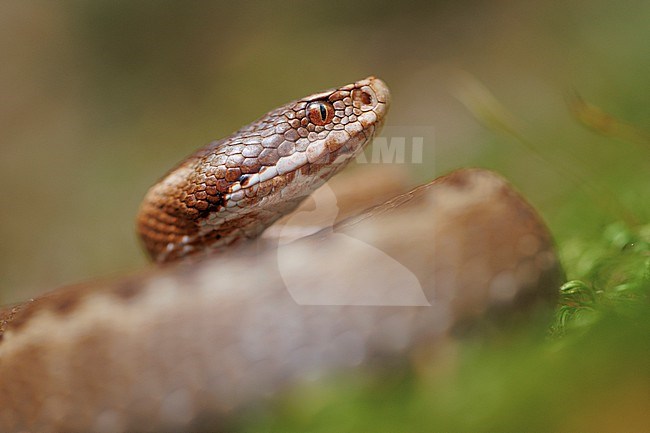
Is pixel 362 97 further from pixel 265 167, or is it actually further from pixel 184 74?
pixel 184 74

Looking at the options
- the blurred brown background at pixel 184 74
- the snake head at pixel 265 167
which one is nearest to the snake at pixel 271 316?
the snake head at pixel 265 167

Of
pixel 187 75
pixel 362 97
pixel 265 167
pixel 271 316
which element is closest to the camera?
pixel 271 316

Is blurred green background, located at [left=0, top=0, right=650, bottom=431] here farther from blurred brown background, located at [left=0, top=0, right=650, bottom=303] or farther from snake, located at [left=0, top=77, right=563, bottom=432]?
snake, located at [left=0, top=77, right=563, bottom=432]

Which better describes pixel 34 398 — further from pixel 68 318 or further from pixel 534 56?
pixel 534 56

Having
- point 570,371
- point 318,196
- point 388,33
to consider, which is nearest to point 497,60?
point 388,33

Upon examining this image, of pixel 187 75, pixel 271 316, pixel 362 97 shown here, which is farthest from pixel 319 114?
pixel 187 75
